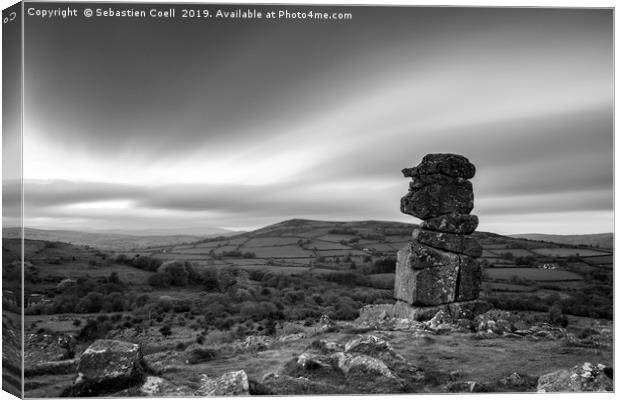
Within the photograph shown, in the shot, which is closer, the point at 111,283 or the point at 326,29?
the point at 326,29

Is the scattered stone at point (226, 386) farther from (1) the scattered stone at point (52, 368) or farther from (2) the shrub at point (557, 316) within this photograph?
(2) the shrub at point (557, 316)

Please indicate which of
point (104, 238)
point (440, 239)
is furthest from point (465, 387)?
point (104, 238)

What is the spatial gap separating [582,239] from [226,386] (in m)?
8.53

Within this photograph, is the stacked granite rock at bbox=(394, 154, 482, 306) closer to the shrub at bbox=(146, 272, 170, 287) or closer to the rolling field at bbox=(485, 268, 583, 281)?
the rolling field at bbox=(485, 268, 583, 281)

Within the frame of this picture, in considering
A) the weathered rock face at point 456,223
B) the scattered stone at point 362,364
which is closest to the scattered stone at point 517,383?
the scattered stone at point 362,364

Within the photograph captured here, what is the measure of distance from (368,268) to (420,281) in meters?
3.41

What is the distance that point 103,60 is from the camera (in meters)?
10.7

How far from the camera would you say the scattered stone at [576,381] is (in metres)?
10.4

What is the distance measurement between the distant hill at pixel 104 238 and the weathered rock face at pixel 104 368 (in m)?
2.55

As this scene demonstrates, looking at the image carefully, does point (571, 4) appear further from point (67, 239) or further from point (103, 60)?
point (67, 239)

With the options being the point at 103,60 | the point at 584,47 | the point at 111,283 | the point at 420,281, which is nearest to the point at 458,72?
the point at 584,47

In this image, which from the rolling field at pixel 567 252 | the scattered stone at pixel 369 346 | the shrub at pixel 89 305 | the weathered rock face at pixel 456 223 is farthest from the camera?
the weathered rock face at pixel 456 223

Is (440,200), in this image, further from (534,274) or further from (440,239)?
(534,274)

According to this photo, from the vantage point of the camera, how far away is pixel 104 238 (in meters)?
12.5
